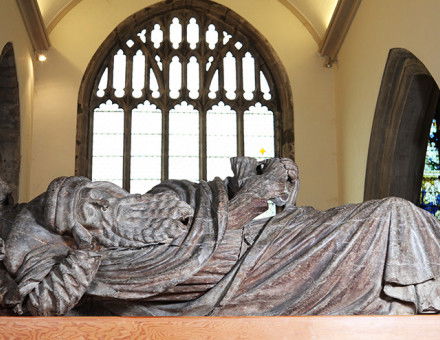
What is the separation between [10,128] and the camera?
996cm

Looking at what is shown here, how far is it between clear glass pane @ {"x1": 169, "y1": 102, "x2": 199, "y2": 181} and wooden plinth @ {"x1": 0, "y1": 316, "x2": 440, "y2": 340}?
853 centimetres

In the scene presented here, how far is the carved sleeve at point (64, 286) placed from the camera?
9.79 ft

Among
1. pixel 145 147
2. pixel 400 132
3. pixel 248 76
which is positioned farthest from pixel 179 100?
pixel 400 132

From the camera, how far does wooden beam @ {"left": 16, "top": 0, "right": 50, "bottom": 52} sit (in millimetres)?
9884

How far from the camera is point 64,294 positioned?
2.99 metres

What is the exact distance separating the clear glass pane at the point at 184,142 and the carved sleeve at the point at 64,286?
8234 millimetres

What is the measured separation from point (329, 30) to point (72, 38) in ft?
11.7

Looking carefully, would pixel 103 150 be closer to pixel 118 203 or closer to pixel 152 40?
pixel 152 40

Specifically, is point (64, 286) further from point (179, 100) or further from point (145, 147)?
point (179, 100)

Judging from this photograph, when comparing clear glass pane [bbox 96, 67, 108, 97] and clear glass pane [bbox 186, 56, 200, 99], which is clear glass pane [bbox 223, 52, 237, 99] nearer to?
clear glass pane [bbox 186, 56, 200, 99]

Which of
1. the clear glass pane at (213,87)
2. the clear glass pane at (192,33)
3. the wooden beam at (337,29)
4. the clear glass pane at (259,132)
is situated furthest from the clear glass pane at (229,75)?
the wooden beam at (337,29)

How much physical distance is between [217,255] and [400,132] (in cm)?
648

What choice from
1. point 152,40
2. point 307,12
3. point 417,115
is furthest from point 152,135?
point 417,115

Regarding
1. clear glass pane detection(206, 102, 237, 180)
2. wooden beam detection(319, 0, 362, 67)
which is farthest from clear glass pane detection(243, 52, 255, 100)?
wooden beam detection(319, 0, 362, 67)
